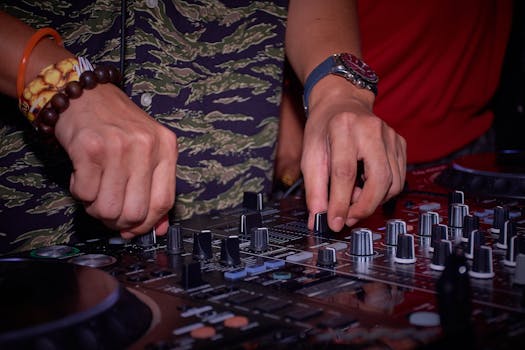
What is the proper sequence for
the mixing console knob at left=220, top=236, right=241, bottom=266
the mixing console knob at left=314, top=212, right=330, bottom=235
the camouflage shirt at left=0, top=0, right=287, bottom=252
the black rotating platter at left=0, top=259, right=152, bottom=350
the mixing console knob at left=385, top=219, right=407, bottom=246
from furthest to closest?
the camouflage shirt at left=0, top=0, right=287, bottom=252, the mixing console knob at left=314, top=212, right=330, bottom=235, the mixing console knob at left=385, top=219, right=407, bottom=246, the mixing console knob at left=220, top=236, right=241, bottom=266, the black rotating platter at left=0, top=259, right=152, bottom=350

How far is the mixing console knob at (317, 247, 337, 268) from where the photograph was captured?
902mm

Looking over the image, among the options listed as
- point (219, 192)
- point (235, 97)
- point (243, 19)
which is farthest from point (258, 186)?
point (243, 19)

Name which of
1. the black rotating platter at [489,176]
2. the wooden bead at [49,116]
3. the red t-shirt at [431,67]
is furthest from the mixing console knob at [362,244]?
the red t-shirt at [431,67]

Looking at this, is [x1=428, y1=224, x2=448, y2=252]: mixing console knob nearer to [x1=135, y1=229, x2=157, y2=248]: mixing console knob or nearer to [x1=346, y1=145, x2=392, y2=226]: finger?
[x1=346, y1=145, x2=392, y2=226]: finger

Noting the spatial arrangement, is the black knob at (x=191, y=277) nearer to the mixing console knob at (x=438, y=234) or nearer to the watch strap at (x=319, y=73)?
the mixing console knob at (x=438, y=234)

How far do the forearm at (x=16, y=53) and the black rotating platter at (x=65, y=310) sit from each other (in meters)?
0.32

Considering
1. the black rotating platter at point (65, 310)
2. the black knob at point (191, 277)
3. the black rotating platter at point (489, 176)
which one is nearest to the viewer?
the black rotating platter at point (65, 310)

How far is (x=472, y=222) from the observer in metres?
1.03

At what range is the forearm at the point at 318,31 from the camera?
1.54 m

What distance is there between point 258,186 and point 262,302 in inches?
37.1

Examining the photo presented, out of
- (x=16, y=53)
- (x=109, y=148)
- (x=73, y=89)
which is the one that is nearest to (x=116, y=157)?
(x=109, y=148)

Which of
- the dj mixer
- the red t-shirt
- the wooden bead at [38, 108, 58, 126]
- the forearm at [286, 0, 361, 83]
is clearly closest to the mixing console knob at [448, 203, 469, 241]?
the dj mixer

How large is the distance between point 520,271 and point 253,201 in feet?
2.06

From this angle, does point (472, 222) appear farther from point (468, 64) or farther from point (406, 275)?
point (468, 64)
